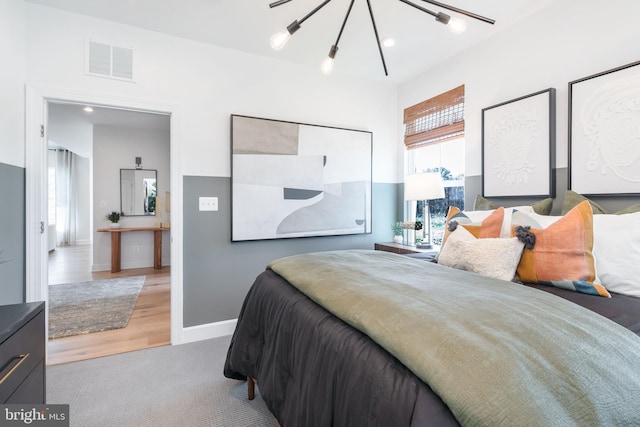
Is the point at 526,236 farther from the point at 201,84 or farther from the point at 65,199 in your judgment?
the point at 65,199

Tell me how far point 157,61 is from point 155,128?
363 cm

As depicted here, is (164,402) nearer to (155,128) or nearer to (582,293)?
(582,293)

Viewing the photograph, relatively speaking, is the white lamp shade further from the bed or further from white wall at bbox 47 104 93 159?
white wall at bbox 47 104 93 159

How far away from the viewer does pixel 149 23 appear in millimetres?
2447

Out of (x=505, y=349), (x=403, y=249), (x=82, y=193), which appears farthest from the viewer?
(x=82, y=193)

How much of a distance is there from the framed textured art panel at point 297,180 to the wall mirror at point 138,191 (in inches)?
156

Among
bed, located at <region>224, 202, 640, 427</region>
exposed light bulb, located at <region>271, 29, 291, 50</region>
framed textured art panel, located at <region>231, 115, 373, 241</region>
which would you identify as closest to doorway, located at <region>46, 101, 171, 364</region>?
framed textured art panel, located at <region>231, 115, 373, 241</region>

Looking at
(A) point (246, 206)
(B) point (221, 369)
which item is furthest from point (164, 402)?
(A) point (246, 206)

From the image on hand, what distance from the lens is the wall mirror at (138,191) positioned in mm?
5762

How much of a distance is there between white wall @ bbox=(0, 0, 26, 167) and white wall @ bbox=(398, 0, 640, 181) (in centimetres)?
345

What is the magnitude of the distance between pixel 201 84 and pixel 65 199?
8.07m

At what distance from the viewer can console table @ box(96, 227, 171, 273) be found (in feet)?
17.4

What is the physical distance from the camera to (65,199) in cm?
826

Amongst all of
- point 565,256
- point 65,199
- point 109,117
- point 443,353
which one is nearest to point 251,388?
point 443,353
